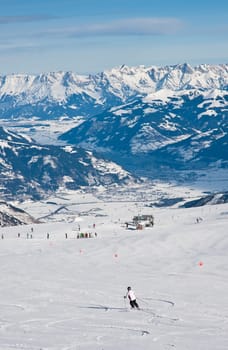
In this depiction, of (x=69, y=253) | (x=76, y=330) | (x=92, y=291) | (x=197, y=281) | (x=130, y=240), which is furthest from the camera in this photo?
(x=130, y=240)

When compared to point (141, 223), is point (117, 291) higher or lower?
lower

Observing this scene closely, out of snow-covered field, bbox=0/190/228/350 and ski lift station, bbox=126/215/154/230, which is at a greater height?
ski lift station, bbox=126/215/154/230

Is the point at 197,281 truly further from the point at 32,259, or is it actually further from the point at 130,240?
the point at 130,240

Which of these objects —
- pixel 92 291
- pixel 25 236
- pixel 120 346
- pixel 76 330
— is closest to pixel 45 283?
pixel 92 291

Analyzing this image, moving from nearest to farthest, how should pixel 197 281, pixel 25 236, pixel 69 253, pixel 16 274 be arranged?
pixel 197 281 < pixel 16 274 < pixel 69 253 < pixel 25 236

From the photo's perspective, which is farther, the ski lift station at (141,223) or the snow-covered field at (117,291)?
the ski lift station at (141,223)

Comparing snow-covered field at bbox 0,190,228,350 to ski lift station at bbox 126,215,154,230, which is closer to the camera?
snow-covered field at bbox 0,190,228,350

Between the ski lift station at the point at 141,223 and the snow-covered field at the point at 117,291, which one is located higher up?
the ski lift station at the point at 141,223

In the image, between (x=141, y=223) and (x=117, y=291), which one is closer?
(x=117, y=291)
